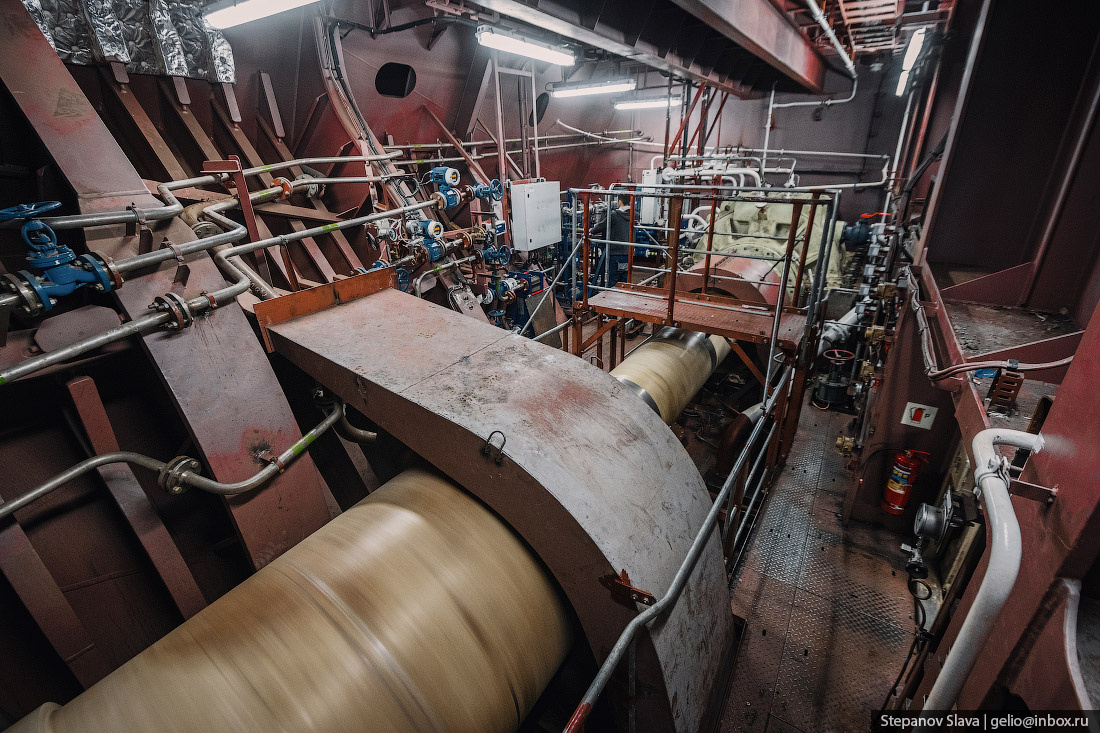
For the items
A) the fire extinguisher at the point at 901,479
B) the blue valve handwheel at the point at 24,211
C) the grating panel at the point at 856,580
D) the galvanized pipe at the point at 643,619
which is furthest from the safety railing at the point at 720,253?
the blue valve handwheel at the point at 24,211

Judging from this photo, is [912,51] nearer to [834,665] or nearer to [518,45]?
[518,45]

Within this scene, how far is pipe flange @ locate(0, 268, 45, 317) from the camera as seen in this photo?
145 cm

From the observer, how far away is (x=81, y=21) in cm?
386

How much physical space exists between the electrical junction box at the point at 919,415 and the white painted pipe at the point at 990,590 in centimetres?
284

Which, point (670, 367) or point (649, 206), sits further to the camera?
point (649, 206)

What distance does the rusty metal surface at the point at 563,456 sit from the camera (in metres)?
1.69

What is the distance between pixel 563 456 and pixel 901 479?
3.71m

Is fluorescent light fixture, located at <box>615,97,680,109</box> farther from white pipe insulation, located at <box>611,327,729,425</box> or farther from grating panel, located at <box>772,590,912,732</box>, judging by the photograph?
grating panel, located at <box>772,590,912,732</box>

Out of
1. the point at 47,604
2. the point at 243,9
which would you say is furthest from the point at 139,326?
the point at 243,9

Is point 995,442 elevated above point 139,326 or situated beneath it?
situated beneath

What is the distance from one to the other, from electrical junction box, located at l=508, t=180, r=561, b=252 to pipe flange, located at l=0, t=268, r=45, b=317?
223 inches

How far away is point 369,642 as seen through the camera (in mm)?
1440

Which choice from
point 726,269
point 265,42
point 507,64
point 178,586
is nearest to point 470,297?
point 726,269

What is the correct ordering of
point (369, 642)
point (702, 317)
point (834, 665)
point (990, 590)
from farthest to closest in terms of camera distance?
point (702, 317)
point (834, 665)
point (369, 642)
point (990, 590)
